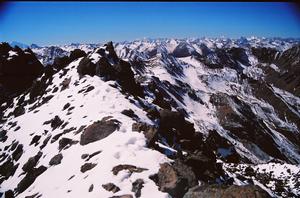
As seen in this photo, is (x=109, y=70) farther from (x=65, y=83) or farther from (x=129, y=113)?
(x=129, y=113)

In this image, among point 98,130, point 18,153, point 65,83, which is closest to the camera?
point 98,130

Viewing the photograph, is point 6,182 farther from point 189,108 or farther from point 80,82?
point 189,108

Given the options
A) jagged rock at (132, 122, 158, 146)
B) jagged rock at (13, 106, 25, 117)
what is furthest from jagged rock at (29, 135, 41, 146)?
jagged rock at (132, 122, 158, 146)

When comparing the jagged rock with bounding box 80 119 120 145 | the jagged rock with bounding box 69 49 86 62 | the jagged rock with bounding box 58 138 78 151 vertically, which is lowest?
the jagged rock with bounding box 69 49 86 62

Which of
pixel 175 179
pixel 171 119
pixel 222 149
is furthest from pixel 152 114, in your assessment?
pixel 222 149

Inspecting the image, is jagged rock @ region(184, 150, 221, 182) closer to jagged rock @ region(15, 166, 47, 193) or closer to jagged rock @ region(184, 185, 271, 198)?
jagged rock @ region(184, 185, 271, 198)
